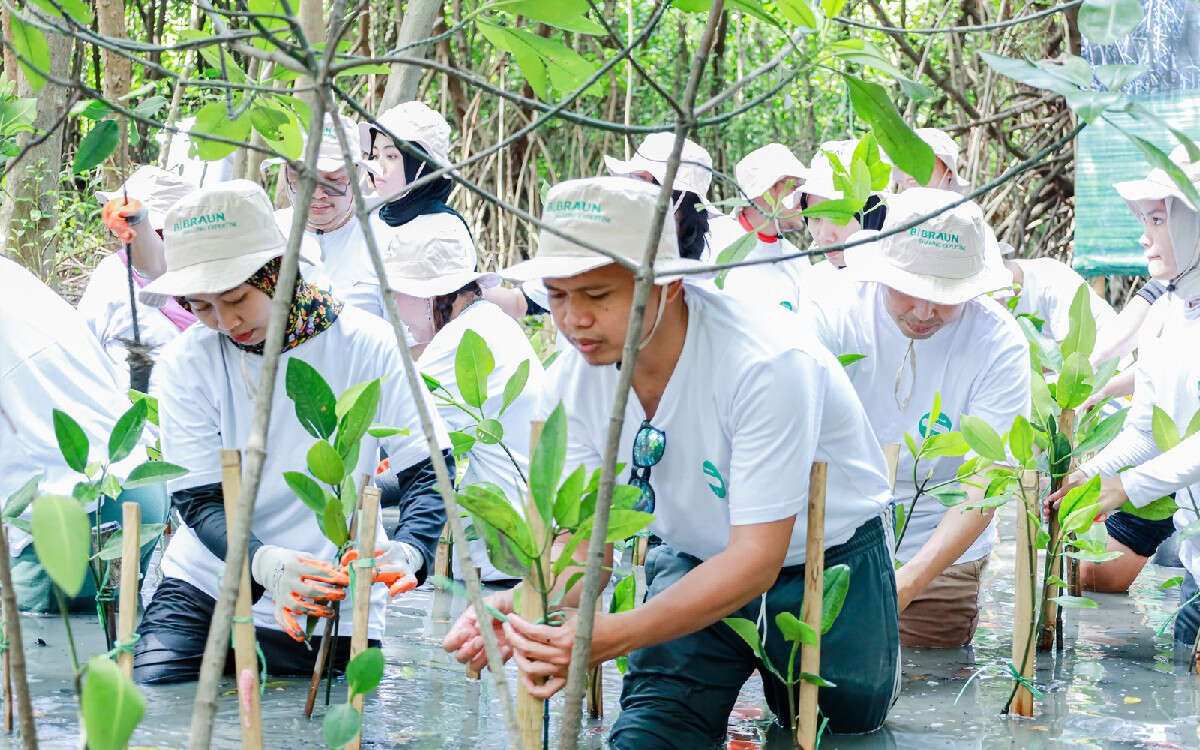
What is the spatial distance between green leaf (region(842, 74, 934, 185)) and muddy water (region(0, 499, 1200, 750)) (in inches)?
69.7

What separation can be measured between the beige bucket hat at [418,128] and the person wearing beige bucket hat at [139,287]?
0.74 m

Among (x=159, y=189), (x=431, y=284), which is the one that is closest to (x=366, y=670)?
(x=431, y=284)

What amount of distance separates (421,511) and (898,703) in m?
1.21

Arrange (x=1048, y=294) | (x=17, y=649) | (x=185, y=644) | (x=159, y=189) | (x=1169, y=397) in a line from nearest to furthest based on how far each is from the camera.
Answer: (x=17, y=649), (x=185, y=644), (x=1169, y=397), (x=159, y=189), (x=1048, y=294)

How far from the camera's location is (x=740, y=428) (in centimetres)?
238

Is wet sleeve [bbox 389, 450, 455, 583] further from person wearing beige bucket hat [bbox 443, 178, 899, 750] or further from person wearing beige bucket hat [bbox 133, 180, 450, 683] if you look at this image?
person wearing beige bucket hat [bbox 443, 178, 899, 750]

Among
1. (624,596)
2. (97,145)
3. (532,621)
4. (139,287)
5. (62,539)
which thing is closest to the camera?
(62,539)

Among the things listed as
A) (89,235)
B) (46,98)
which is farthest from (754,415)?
(89,235)

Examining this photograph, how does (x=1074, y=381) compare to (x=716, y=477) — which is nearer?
(x=716, y=477)

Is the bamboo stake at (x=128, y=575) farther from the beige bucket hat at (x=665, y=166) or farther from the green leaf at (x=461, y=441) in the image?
the beige bucket hat at (x=665, y=166)

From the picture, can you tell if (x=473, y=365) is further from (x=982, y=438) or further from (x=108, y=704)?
(x=108, y=704)

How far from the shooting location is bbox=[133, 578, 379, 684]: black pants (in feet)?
10.8

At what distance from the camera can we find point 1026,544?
302 centimetres

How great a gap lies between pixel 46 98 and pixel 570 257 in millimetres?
5415
